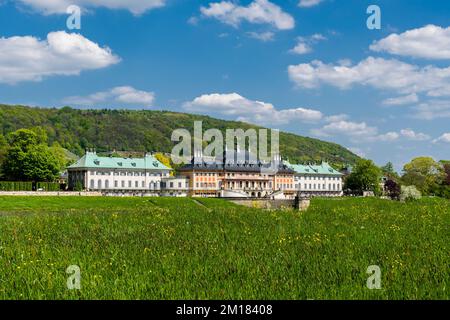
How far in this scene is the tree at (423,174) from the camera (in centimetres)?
11431

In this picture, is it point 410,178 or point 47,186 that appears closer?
point 47,186

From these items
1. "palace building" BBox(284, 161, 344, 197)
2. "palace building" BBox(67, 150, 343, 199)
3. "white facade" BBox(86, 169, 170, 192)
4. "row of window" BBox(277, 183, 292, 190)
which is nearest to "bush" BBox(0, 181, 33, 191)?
"palace building" BBox(67, 150, 343, 199)

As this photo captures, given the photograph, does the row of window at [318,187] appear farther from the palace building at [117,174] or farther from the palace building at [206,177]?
the palace building at [117,174]

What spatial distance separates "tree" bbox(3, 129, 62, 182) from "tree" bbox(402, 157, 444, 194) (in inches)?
2731

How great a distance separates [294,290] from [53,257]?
9299mm

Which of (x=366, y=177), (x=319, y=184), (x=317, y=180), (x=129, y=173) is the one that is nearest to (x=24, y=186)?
(x=129, y=173)

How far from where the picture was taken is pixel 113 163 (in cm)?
10294

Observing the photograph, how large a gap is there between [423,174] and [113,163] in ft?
213

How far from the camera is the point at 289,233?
25.5 meters

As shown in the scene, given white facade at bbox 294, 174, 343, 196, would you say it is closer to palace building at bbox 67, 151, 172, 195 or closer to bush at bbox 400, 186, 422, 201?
palace building at bbox 67, 151, 172, 195

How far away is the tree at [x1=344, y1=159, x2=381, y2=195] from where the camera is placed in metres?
118

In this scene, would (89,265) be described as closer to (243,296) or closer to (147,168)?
(243,296)

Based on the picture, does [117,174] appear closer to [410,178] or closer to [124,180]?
[124,180]
